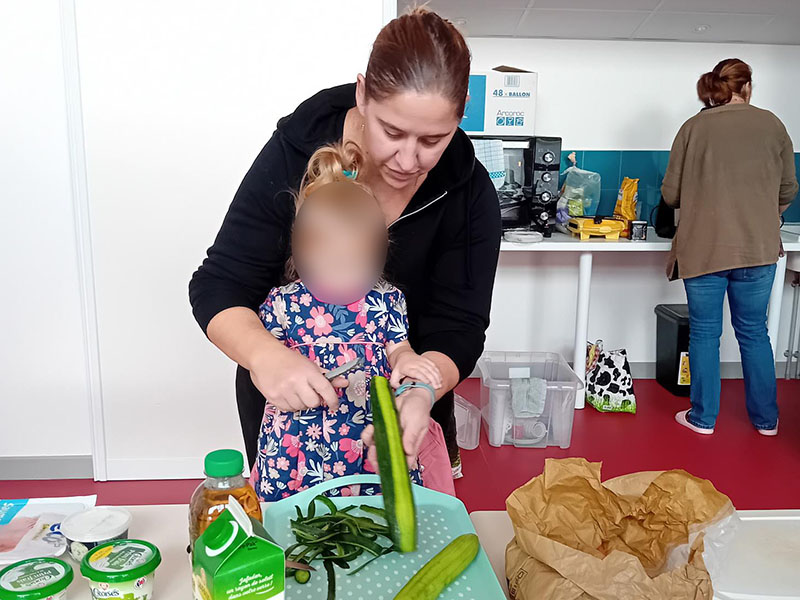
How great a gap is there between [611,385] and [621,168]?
3.38 feet

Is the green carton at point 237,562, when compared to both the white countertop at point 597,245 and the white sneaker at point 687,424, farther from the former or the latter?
the white sneaker at point 687,424

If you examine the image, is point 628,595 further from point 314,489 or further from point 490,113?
point 490,113

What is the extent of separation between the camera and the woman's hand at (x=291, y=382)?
0.93 metres

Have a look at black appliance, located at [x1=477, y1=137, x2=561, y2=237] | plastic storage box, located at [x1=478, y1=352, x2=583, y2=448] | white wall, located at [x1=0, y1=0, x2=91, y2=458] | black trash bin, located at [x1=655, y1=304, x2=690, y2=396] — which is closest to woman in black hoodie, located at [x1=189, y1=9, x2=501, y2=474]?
white wall, located at [x1=0, y1=0, x2=91, y2=458]

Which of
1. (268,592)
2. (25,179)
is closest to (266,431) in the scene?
(268,592)

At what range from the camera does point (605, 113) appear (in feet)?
10.9

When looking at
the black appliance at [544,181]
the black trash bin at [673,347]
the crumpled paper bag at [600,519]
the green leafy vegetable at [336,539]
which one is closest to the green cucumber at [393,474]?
the green leafy vegetable at [336,539]

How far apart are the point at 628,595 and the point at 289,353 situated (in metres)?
0.52

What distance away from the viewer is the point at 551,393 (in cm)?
271

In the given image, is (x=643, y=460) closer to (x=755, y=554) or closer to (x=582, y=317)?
(x=582, y=317)

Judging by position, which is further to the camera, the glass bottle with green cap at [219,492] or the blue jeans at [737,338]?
the blue jeans at [737,338]

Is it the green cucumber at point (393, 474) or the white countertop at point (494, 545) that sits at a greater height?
the green cucumber at point (393, 474)

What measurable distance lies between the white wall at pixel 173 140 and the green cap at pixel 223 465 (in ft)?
5.52

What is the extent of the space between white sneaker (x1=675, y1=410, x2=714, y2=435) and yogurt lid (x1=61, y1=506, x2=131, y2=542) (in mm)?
2476
